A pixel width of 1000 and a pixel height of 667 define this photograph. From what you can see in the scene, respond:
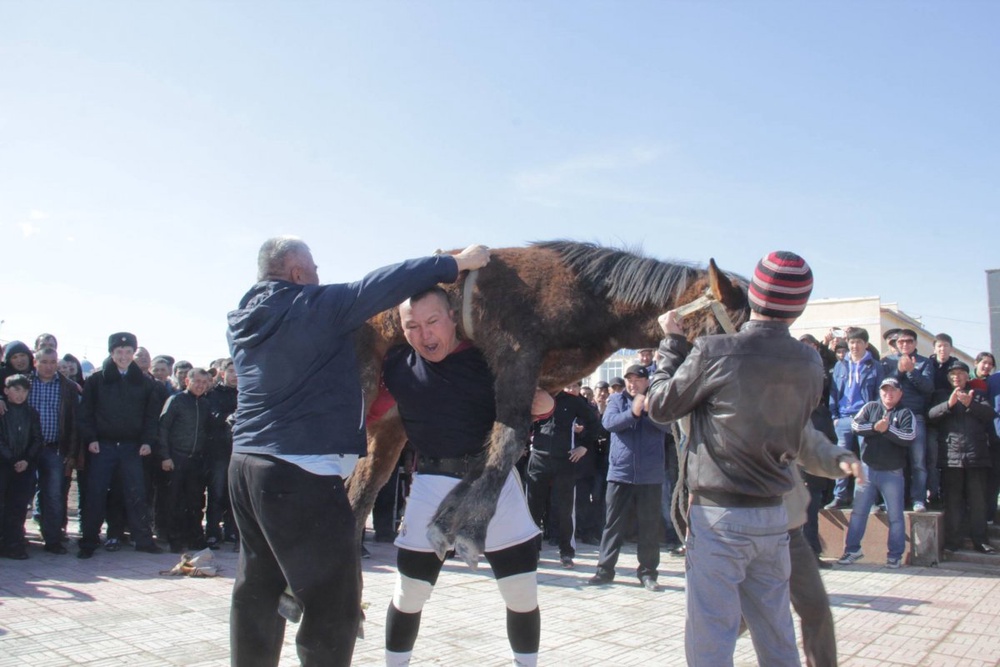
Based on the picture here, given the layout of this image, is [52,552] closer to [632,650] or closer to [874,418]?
[632,650]

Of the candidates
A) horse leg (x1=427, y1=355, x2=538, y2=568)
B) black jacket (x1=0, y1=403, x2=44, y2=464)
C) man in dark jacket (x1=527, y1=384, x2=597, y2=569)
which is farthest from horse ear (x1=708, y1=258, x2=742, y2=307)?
black jacket (x1=0, y1=403, x2=44, y2=464)

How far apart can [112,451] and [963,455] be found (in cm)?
1011

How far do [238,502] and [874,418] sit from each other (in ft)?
26.9

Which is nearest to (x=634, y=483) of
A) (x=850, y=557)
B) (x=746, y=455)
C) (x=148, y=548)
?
(x=850, y=557)

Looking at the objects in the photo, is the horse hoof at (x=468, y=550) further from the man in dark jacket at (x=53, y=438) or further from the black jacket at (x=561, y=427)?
the man in dark jacket at (x=53, y=438)

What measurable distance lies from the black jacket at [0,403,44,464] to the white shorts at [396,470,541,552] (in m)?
6.56

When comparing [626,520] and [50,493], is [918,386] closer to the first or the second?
[626,520]

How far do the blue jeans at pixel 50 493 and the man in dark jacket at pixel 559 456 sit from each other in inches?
219

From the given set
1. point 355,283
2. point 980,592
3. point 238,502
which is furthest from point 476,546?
point 980,592

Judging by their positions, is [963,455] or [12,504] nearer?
[12,504]

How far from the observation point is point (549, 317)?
11.7ft

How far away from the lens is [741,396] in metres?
2.92

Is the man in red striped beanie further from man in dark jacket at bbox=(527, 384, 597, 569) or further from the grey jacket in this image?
man in dark jacket at bbox=(527, 384, 597, 569)

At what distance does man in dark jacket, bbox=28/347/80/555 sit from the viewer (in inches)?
339
